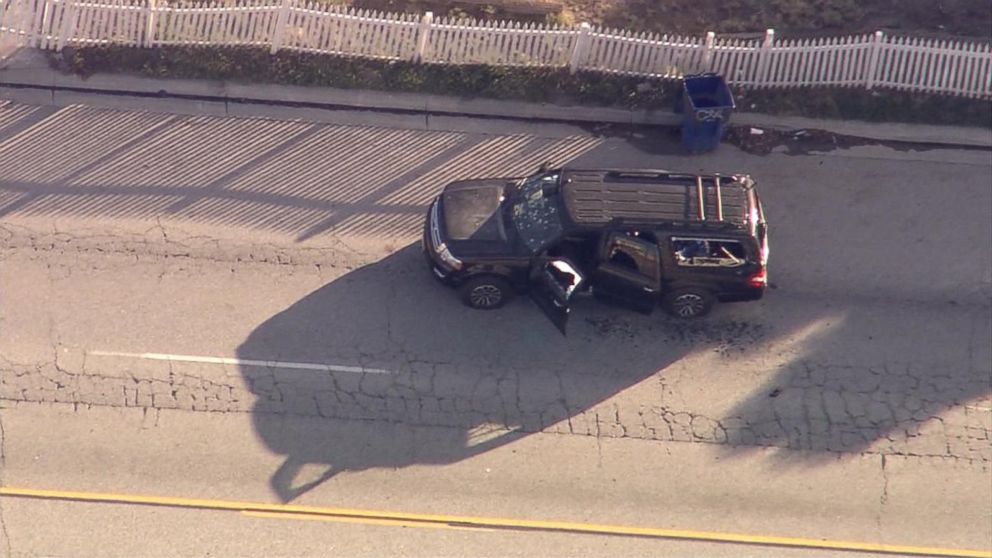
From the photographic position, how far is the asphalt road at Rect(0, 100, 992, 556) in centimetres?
1207

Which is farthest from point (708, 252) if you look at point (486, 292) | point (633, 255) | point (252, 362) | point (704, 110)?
point (252, 362)

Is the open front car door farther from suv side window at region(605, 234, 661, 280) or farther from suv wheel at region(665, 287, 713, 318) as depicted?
suv wheel at region(665, 287, 713, 318)

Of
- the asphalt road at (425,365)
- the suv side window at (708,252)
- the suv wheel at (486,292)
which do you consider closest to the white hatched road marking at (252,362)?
the asphalt road at (425,365)

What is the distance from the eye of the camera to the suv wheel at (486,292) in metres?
12.9

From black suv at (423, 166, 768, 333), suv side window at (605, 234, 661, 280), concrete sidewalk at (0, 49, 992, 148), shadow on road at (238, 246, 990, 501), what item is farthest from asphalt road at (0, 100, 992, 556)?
suv side window at (605, 234, 661, 280)

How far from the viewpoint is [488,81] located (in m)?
15.3

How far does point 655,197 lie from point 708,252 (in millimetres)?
945

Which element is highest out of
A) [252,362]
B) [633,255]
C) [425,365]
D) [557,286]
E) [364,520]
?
[633,255]

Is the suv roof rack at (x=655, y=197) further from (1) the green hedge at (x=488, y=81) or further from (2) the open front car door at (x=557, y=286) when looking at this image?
(1) the green hedge at (x=488, y=81)

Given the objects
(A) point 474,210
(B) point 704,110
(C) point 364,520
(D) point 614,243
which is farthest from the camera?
(B) point 704,110

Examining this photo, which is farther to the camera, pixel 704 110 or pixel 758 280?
pixel 704 110

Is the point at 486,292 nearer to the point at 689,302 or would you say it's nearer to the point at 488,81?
the point at 689,302

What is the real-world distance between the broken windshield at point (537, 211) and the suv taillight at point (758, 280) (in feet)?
8.09

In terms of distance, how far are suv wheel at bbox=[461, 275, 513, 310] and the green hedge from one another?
11.9ft
